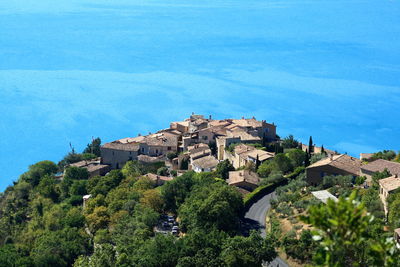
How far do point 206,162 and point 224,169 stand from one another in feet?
11.6

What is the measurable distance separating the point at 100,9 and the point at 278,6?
54831 millimetres

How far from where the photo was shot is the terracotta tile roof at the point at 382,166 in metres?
29.9

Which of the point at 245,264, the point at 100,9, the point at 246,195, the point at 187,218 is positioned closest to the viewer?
the point at 245,264

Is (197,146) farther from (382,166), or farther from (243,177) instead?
(382,166)

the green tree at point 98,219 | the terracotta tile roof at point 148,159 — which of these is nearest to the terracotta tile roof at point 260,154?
the terracotta tile roof at point 148,159

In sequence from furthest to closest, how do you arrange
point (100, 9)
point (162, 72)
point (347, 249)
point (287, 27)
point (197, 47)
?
point (100, 9)
point (287, 27)
point (197, 47)
point (162, 72)
point (347, 249)

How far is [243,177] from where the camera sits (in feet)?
112

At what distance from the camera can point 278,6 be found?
174375 millimetres

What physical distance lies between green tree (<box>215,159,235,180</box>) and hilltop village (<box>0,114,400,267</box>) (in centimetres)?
7

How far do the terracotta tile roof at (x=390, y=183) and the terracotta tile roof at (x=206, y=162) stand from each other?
49.2ft

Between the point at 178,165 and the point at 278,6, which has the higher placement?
the point at 278,6

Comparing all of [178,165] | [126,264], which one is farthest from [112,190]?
[126,264]

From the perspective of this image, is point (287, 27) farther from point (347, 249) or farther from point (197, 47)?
point (347, 249)

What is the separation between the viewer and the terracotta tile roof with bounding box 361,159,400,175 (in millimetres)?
29922
